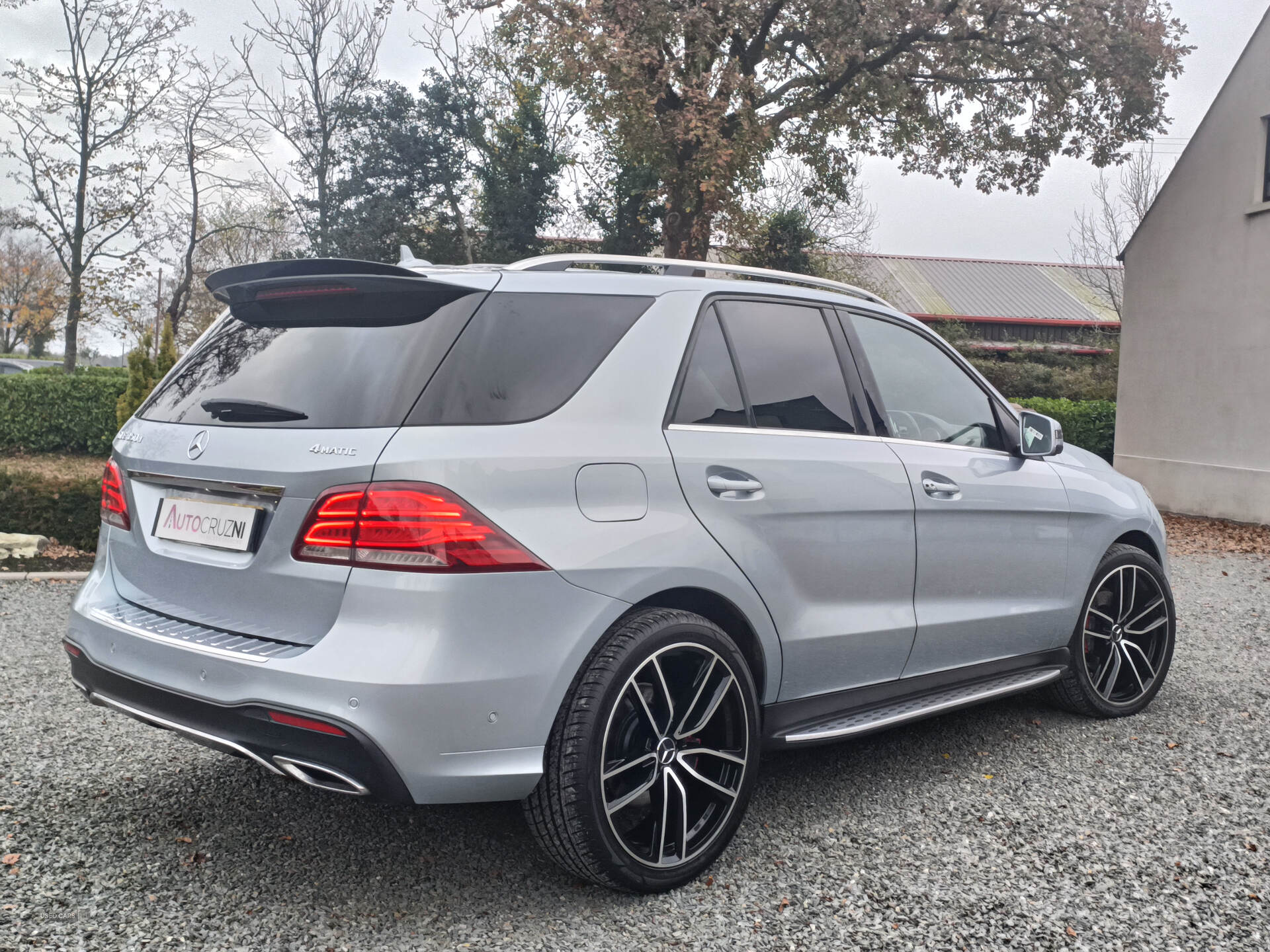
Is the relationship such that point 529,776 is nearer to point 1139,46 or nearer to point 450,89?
point 1139,46

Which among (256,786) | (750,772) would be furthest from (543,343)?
(256,786)

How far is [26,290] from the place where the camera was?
4769 cm

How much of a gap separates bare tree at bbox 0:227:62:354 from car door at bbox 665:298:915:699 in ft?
77.3

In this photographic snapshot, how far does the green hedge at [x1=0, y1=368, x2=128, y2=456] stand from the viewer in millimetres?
17297

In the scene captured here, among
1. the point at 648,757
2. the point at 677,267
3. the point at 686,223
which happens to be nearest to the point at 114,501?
the point at 648,757

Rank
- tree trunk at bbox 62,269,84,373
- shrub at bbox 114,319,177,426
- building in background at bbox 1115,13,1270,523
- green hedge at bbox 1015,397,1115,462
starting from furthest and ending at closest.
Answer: tree trunk at bbox 62,269,84,373
green hedge at bbox 1015,397,1115,462
shrub at bbox 114,319,177,426
building in background at bbox 1115,13,1270,523

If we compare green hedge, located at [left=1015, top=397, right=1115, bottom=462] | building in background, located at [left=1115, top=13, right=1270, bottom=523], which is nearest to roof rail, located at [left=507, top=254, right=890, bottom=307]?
building in background, located at [left=1115, top=13, right=1270, bottom=523]

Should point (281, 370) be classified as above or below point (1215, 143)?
below

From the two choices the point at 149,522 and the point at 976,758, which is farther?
the point at 976,758

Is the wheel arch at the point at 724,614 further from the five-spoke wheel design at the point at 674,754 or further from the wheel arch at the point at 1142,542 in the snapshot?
the wheel arch at the point at 1142,542

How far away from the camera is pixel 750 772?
3.10m

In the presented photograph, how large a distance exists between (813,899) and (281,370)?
6.96 ft

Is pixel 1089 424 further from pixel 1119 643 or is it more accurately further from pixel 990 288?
pixel 990 288

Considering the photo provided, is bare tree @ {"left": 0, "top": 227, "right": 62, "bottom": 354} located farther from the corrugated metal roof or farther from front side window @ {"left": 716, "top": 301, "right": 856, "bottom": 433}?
the corrugated metal roof
